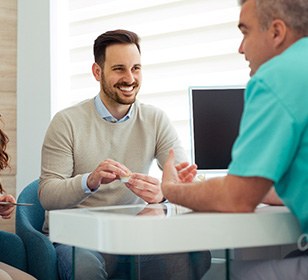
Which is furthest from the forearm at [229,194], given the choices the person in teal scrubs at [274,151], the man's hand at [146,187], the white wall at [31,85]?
the white wall at [31,85]

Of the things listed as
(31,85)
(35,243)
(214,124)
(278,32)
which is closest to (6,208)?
(35,243)

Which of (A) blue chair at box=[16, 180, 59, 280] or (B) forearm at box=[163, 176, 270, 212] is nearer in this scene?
(B) forearm at box=[163, 176, 270, 212]

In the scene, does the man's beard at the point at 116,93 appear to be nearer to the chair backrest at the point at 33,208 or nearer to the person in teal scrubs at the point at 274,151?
the chair backrest at the point at 33,208

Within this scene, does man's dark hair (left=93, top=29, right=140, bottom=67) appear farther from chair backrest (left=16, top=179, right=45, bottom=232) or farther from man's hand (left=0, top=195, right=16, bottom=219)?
man's hand (left=0, top=195, right=16, bottom=219)

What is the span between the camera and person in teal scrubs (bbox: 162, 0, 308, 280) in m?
1.34

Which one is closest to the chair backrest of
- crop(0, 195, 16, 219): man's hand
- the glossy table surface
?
crop(0, 195, 16, 219): man's hand

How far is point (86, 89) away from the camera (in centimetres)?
415

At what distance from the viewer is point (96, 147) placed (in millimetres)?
3031

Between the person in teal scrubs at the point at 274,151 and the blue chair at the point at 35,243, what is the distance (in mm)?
1370

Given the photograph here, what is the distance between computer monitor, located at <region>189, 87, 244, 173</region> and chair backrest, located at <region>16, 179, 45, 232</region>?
754 mm

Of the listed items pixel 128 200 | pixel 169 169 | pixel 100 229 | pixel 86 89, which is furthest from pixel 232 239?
pixel 86 89

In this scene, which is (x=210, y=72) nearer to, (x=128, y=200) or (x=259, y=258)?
(x=128, y=200)

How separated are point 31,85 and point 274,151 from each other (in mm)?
2971

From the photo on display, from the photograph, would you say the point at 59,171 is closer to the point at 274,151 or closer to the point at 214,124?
the point at 214,124
